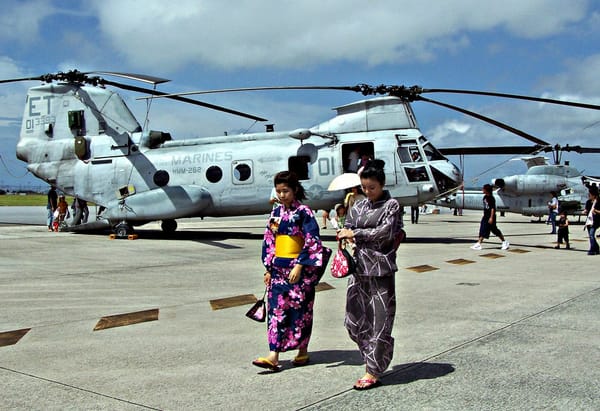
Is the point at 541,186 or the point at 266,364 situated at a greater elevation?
the point at 541,186

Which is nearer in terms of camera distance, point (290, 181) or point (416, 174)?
point (290, 181)

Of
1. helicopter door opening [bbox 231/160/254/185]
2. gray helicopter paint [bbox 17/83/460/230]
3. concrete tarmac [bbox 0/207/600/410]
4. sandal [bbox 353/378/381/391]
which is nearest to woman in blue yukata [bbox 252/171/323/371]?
concrete tarmac [bbox 0/207/600/410]

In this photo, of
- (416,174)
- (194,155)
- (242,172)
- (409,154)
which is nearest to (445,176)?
(416,174)

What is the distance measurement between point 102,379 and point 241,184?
1297cm

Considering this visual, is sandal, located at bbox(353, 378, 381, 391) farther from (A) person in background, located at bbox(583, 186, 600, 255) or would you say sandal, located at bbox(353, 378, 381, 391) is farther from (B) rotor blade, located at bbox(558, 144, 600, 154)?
(B) rotor blade, located at bbox(558, 144, 600, 154)

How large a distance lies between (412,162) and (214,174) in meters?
5.88

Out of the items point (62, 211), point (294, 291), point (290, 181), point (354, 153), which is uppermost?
point (354, 153)

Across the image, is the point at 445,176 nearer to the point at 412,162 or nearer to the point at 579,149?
the point at 412,162

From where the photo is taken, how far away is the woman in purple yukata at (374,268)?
14.3 feet

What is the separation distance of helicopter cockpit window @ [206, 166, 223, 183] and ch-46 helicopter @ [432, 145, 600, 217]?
15144 mm

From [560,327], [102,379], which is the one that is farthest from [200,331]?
[560,327]

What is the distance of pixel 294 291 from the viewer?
188 inches

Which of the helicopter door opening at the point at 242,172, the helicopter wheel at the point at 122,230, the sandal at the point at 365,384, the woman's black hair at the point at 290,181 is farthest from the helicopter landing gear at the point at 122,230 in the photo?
the sandal at the point at 365,384

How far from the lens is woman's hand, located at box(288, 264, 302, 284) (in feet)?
15.4
